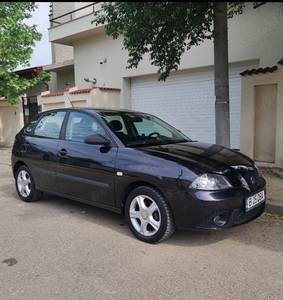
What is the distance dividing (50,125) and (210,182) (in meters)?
3.08

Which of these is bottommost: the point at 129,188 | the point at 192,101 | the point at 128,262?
the point at 128,262

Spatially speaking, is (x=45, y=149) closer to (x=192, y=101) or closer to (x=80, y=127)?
(x=80, y=127)

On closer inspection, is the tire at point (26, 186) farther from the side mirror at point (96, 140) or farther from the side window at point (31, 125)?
the side mirror at point (96, 140)

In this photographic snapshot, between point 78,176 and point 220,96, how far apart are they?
3.07m

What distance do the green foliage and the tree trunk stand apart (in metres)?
0.22

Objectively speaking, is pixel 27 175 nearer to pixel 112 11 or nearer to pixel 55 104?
pixel 112 11

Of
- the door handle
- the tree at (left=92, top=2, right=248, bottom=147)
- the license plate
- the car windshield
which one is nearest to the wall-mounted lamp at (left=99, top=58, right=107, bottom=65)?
the tree at (left=92, top=2, right=248, bottom=147)

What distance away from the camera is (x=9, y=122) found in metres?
15.7

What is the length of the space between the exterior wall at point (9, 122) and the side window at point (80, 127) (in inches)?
456

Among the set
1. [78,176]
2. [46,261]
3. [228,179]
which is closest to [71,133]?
[78,176]

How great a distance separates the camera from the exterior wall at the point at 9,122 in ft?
50.3

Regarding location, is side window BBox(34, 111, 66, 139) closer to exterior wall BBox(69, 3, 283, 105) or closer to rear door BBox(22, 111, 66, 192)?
rear door BBox(22, 111, 66, 192)

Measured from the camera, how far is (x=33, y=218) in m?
4.68

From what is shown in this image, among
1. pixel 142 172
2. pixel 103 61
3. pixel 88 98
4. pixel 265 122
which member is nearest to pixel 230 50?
pixel 265 122
